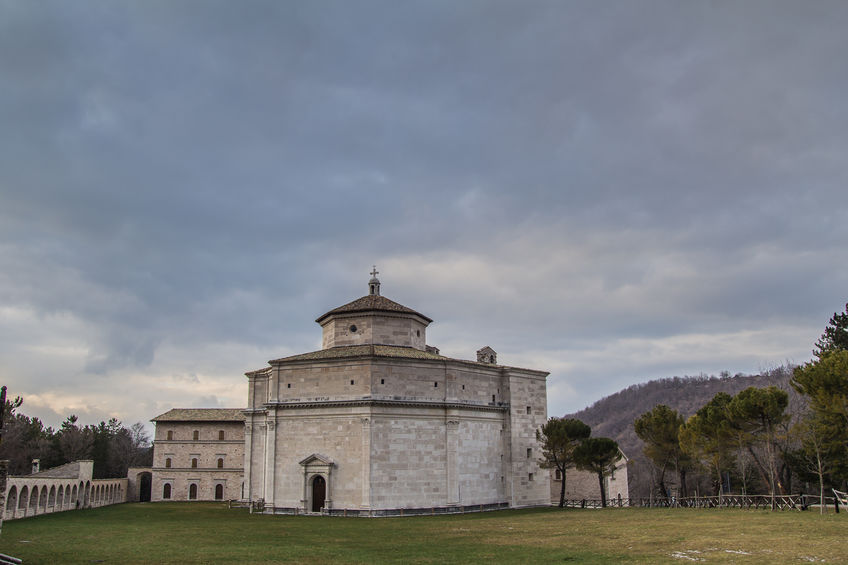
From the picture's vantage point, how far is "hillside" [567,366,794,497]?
140400mm

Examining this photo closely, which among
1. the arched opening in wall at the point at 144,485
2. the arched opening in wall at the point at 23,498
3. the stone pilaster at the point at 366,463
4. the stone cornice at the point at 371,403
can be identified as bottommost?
the arched opening in wall at the point at 144,485

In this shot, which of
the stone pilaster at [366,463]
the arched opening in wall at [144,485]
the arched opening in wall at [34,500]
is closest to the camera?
the stone pilaster at [366,463]

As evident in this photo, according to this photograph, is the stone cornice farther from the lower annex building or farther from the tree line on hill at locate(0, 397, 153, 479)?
the tree line on hill at locate(0, 397, 153, 479)

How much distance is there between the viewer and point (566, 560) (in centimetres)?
1888

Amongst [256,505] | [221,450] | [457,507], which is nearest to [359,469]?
[457,507]

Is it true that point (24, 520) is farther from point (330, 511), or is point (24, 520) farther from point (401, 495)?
point (401, 495)

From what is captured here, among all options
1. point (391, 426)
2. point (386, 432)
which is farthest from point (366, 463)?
point (391, 426)

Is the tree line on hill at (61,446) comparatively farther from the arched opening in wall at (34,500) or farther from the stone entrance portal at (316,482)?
the stone entrance portal at (316,482)

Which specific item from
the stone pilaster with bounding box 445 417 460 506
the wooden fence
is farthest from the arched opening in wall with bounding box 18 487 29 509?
the wooden fence

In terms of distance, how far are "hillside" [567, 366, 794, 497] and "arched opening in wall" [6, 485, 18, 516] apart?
110886mm

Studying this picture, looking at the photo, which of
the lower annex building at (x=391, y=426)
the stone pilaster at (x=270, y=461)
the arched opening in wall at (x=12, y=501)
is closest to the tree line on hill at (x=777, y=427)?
the lower annex building at (x=391, y=426)

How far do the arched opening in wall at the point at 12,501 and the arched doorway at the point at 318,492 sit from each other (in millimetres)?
18082

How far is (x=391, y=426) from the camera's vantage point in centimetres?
4044

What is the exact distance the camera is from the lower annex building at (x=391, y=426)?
39.9 metres
